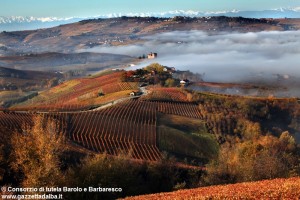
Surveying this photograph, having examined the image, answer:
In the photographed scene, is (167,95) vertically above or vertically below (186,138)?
above

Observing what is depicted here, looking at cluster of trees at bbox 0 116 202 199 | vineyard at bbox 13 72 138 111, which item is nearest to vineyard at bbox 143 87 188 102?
vineyard at bbox 13 72 138 111

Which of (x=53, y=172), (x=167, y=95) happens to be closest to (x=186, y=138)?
(x=167, y=95)

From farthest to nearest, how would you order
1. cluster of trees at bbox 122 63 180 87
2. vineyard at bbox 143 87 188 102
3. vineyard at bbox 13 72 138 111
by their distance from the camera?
cluster of trees at bbox 122 63 180 87 < vineyard at bbox 13 72 138 111 < vineyard at bbox 143 87 188 102

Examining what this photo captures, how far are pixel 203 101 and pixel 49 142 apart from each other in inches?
3211

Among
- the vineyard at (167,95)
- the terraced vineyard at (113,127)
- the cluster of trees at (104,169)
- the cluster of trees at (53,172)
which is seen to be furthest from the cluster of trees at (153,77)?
the cluster of trees at (53,172)

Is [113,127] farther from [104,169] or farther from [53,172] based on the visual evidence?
[53,172]

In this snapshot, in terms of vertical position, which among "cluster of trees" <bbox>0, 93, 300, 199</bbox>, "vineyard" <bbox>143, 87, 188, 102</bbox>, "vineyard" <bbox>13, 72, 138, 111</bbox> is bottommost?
"vineyard" <bbox>13, 72, 138, 111</bbox>

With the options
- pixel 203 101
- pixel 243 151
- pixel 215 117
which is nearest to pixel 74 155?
pixel 243 151

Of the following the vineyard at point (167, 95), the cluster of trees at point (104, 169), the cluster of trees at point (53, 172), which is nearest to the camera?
the cluster of trees at point (53, 172)

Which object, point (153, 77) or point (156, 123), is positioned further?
point (153, 77)

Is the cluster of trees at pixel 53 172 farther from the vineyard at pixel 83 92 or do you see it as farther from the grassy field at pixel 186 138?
the vineyard at pixel 83 92

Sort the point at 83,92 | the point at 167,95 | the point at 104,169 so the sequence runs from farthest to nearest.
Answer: the point at 83,92
the point at 167,95
the point at 104,169

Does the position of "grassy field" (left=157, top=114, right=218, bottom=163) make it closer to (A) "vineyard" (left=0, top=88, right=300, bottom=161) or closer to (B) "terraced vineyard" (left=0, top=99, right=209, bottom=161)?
(A) "vineyard" (left=0, top=88, right=300, bottom=161)

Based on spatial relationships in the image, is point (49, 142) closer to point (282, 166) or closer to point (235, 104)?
point (282, 166)
